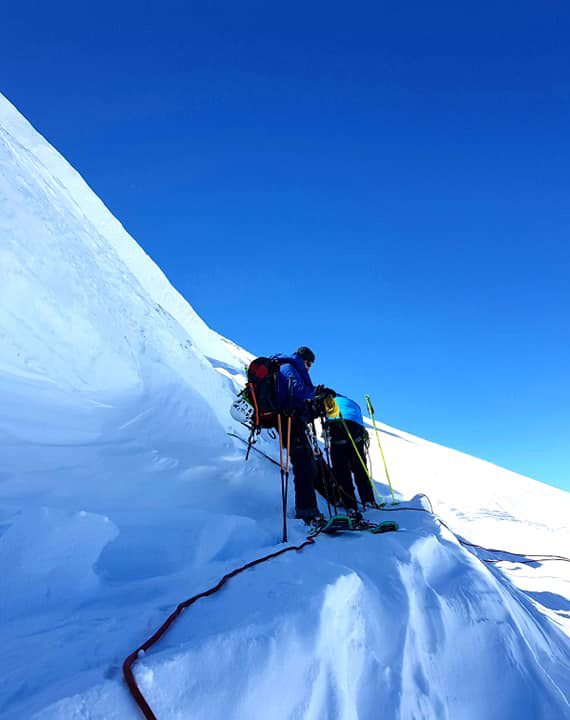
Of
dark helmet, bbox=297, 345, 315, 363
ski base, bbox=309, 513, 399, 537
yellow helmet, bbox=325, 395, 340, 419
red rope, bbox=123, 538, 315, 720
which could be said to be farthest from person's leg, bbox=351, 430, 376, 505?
red rope, bbox=123, 538, 315, 720

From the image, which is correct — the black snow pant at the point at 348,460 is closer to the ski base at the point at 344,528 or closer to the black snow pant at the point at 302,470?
the black snow pant at the point at 302,470

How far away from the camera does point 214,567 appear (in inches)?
91.0

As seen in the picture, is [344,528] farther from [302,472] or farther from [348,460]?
[348,460]

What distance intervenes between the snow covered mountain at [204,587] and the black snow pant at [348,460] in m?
0.66

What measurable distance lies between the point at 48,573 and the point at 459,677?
181 centimetres

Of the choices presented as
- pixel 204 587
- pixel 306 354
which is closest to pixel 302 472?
pixel 306 354

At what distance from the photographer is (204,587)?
76.7 inches

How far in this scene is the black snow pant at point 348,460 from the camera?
548cm

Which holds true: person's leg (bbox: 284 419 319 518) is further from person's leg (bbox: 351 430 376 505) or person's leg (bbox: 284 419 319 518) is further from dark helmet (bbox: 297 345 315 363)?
person's leg (bbox: 351 430 376 505)

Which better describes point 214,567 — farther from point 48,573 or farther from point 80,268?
point 80,268

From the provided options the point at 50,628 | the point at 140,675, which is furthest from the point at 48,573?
the point at 140,675

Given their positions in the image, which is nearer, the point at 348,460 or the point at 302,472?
the point at 302,472

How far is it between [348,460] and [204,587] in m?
3.78

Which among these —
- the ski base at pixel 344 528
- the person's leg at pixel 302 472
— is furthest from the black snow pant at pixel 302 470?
the ski base at pixel 344 528
